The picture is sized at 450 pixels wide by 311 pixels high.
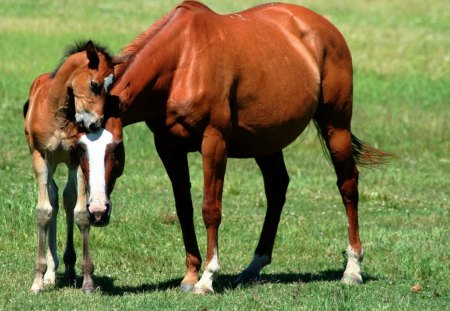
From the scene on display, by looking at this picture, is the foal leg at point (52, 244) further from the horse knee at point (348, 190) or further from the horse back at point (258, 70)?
the horse knee at point (348, 190)

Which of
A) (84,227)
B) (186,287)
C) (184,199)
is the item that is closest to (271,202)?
(184,199)

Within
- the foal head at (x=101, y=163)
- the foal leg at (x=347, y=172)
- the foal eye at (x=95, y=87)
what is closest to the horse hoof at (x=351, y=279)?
the foal leg at (x=347, y=172)

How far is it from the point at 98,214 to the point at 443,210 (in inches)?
282

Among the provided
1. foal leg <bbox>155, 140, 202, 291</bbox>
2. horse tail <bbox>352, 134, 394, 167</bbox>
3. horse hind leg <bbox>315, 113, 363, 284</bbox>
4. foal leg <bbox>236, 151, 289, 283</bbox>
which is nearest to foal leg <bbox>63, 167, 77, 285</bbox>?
foal leg <bbox>155, 140, 202, 291</bbox>

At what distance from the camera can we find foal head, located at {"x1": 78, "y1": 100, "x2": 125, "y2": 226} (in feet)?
25.9

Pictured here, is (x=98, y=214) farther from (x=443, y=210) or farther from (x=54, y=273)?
(x=443, y=210)

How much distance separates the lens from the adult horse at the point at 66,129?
8.09m

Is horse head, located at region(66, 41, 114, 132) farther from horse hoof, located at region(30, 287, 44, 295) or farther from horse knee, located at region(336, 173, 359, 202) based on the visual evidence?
horse knee, located at region(336, 173, 359, 202)

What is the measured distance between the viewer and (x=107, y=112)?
8258 mm

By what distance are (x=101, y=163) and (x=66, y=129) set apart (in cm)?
55

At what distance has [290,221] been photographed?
1277cm

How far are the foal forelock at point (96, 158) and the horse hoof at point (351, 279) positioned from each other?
2.76 m

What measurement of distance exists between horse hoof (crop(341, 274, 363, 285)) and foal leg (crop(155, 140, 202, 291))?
135 cm

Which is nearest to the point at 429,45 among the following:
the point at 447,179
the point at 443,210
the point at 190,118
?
the point at 447,179
